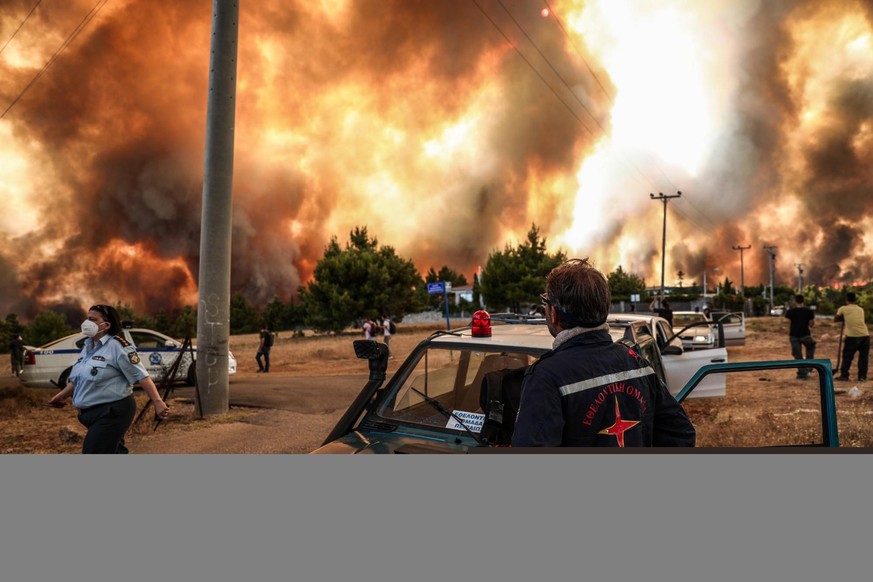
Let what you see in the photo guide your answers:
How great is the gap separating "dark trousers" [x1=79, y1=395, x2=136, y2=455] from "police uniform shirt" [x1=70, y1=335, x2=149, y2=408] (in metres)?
0.05

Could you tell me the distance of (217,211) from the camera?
27.2ft

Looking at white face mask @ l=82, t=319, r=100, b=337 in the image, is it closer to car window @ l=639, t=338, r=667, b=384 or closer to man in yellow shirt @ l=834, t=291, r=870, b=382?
car window @ l=639, t=338, r=667, b=384

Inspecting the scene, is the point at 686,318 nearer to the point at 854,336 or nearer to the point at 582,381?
the point at 854,336

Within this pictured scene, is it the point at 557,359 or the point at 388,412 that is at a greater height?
the point at 557,359

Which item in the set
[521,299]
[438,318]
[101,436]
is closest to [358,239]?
A: [438,318]

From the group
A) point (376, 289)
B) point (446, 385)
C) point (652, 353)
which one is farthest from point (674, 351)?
point (376, 289)

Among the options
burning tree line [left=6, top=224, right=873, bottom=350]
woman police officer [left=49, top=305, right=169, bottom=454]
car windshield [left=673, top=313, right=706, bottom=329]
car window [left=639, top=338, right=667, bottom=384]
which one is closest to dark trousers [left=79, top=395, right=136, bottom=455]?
woman police officer [left=49, top=305, right=169, bottom=454]

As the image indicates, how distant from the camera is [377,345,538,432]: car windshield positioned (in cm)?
320

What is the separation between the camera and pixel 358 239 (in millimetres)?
45312

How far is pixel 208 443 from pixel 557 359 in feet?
20.2

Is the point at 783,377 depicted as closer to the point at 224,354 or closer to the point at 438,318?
the point at 224,354

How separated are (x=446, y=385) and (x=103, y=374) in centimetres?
225

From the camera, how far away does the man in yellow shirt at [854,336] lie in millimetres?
10531

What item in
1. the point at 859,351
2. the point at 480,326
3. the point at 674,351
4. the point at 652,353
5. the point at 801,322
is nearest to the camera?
the point at 480,326
